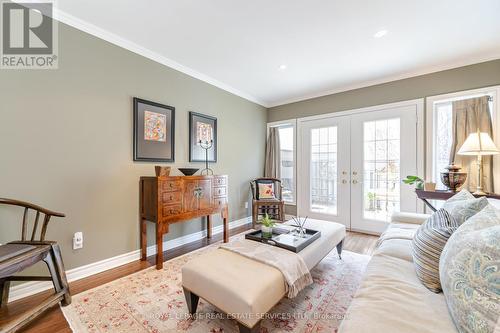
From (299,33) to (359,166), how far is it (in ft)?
7.70

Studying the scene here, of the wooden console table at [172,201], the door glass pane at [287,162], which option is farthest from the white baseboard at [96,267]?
the door glass pane at [287,162]

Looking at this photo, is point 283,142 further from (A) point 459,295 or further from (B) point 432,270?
(A) point 459,295

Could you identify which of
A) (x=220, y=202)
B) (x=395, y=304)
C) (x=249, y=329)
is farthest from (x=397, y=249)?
(x=220, y=202)

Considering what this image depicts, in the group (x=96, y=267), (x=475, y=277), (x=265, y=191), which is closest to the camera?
(x=475, y=277)

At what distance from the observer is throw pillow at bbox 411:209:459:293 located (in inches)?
43.9

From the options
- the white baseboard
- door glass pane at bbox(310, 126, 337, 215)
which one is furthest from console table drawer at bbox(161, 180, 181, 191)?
door glass pane at bbox(310, 126, 337, 215)

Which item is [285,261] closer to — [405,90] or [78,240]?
[78,240]

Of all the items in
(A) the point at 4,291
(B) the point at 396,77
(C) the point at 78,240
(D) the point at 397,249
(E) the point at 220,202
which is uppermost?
(B) the point at 396,77

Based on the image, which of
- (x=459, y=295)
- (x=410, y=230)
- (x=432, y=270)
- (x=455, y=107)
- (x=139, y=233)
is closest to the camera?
(x=459, y=295)

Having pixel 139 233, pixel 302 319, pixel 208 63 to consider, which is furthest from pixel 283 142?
pixel 302 319

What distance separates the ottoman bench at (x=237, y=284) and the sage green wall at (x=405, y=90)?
2.97m

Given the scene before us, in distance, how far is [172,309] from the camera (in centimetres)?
163

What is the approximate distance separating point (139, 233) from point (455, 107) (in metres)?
4.42

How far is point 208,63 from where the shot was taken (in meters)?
2.94
